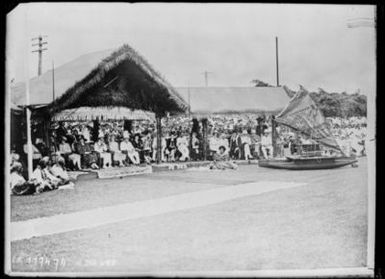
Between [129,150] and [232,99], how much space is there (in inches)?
55.7

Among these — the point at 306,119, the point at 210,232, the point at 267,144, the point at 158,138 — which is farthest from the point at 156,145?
the point at 306,119

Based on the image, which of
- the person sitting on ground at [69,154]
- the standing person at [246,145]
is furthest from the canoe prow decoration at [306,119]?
the person sitting on ground at [69,154]

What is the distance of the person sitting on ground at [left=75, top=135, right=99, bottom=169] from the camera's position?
5477 millimetres

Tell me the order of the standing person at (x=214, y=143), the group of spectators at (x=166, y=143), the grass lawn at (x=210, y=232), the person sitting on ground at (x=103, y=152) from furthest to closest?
the standing person at (x=214, y=143) < the person sitting on ground at (x=103, y=152) < the group of spectators at (x=166, y=143) < the grass lawn at (x=210, y=232)

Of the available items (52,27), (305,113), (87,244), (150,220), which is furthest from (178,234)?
(52,27)

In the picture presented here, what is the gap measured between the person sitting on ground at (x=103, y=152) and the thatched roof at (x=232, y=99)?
114cm

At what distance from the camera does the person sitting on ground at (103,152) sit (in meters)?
5.55

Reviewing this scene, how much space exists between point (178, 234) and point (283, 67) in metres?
2.36

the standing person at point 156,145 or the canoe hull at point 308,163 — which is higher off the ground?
the standing person at point 156,145

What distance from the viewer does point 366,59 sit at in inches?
213

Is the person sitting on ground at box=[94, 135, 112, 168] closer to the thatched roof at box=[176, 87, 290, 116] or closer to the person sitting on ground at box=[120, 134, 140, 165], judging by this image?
the person sitting on ground at box=[120, 134, 140, 165]

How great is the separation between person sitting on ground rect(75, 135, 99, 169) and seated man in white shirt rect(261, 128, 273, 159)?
2081mm

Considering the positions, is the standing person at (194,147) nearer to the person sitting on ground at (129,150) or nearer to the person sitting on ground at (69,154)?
the person sitting on ground at (129,150)

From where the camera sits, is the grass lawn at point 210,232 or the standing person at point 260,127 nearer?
the grass lawn at point 210,232
